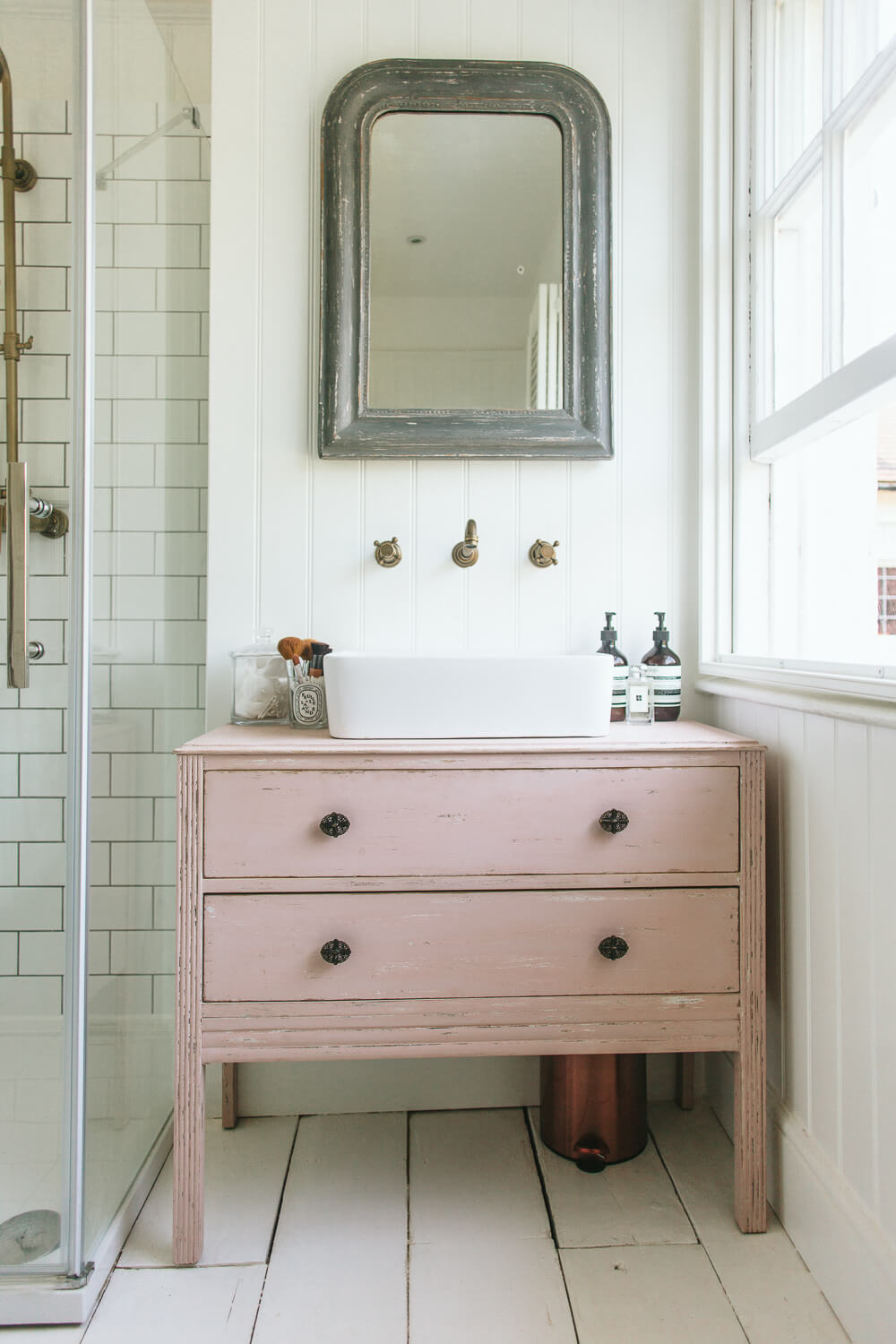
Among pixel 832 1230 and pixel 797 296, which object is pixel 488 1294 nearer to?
pixel 832 1230

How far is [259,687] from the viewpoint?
1.54 m

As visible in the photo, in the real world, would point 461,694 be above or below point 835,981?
above

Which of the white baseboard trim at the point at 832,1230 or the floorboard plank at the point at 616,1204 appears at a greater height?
the white baseboard trim at the point at 832,1230

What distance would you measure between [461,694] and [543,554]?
52cm

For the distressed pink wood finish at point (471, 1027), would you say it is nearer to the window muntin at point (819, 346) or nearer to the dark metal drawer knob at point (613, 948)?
the dark metal drawer knob at point (613, 948)

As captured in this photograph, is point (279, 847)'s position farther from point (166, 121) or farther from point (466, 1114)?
point (166, 121)

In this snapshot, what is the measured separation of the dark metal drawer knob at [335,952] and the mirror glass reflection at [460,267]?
1.04 m

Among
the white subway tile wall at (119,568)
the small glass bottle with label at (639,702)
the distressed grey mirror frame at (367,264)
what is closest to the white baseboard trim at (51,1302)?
the white subway tile wall at (119,568)

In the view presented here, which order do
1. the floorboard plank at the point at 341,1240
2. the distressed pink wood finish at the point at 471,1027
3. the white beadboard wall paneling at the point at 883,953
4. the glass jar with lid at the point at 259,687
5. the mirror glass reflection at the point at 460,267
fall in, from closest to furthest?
1. the white beadboard wall paneling at the point at 883,953
2. the floorboard plank at the point at 341,1240
3. the distressed pink wood finish at the point at 471,1027
4. the glass jar with lid at the point at 259,687
5. the mirror glass reflection at the point at 460,267

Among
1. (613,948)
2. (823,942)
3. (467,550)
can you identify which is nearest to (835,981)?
(823,942)

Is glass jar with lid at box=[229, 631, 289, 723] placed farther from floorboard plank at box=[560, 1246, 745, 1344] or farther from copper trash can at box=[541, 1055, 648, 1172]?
floorboard plank at box=[560, 1246, 745, 1344]

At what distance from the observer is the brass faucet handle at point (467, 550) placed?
5.34 feet

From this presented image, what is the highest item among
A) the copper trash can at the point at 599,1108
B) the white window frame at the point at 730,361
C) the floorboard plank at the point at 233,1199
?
the white window frame at the point at 730,361

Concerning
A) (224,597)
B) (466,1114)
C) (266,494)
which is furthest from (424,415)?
(466,1114)
